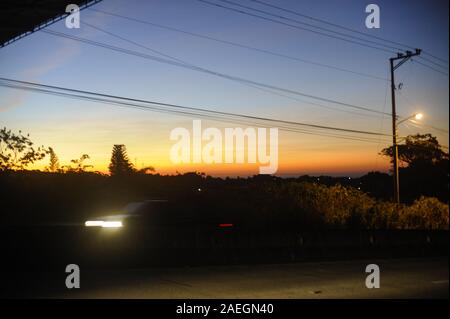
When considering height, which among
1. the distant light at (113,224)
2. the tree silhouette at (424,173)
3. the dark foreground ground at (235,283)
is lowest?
the dark foreground ground at (235,283)

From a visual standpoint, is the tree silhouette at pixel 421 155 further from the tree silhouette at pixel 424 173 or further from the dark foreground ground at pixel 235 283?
the dark foreground ground at pixel 235 283

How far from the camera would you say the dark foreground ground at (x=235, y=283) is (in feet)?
37.9

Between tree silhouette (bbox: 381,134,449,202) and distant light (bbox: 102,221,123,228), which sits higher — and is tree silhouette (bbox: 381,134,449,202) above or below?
above

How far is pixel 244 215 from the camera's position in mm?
26781

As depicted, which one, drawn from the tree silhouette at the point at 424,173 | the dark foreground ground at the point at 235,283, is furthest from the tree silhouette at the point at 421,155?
the dark foreground ground at the point at 235,283

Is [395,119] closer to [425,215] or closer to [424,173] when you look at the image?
[425,215]

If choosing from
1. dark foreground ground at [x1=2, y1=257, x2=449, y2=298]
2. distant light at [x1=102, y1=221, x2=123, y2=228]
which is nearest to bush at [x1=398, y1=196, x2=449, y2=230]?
dark foreground ground at [x1=2, y1=257, x2=449, y2=298]

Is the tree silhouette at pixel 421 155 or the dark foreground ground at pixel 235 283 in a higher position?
the tree silhouette at pixel 421 155

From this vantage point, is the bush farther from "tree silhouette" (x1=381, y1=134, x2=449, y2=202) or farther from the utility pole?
"tree silhouette" (x1=381, y1=134, x2=449, y2=202)

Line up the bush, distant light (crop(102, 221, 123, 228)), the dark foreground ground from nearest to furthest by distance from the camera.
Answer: the dark foreground ground → distant light (crop(102, 221, 123, 228)) → the bush

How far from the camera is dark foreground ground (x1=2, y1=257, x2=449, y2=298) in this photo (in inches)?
454

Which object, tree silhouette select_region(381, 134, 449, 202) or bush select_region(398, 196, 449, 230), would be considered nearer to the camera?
bush select_region(398, 196, 449, 230)

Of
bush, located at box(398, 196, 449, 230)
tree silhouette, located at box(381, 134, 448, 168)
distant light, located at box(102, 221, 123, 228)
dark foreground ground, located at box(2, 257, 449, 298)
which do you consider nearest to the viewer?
dark foreground ground, located at box(2, 257, 449, 298)

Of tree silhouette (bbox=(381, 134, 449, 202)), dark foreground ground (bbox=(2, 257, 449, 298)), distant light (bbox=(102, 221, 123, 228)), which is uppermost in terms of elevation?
tree silhouette (bbox=(381, 134, 449, 202))
